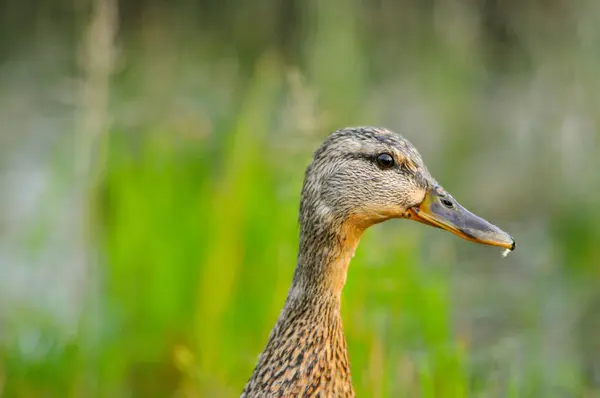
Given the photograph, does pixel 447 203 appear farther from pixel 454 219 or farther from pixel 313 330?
pixel 313 330

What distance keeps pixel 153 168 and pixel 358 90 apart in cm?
145

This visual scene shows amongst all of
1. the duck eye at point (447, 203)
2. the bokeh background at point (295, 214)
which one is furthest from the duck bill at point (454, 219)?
the bokeh background at point (295, 214)

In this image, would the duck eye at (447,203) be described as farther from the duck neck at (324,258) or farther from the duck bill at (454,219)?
the duck neck at (324,258)

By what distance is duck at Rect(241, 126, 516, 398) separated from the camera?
312cm

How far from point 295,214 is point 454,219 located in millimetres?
1588

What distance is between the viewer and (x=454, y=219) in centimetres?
310

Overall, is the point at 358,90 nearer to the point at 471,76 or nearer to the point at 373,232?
the point at 373,232

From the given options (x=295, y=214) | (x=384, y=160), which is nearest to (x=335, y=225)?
(x=384, y=160)

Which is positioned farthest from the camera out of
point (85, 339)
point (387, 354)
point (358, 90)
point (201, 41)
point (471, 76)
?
point (201, 41)

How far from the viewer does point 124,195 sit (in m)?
4.84

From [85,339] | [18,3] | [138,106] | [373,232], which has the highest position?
[18,3]

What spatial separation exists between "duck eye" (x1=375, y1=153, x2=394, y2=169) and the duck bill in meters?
0.14

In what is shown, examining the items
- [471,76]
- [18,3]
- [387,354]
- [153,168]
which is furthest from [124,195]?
[18,3]

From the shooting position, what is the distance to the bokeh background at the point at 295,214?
13.8 feet
